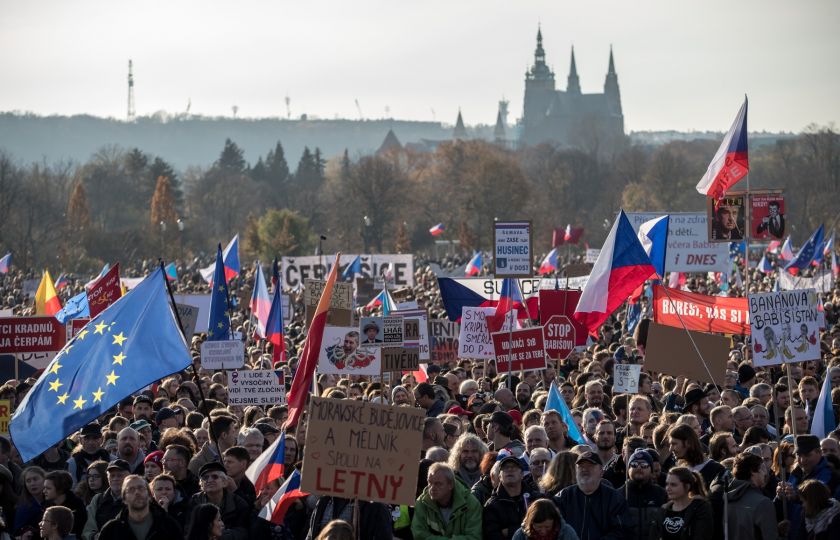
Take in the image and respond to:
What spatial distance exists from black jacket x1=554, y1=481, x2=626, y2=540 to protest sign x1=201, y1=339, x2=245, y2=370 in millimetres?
9828

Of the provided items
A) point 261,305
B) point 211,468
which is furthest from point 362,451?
point 261,305

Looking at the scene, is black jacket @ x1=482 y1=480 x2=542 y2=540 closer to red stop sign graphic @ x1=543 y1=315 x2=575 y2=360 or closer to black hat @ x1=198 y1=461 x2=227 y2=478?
black hat @ x1=198 y1=461 x2=227 y2=478

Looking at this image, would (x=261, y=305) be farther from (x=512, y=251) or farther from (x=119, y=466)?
(x=119, y=466)

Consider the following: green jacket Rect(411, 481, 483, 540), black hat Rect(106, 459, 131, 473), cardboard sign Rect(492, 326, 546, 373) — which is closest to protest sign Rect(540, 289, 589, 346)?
cardboard sign Rect(492, 326, 546, 373)

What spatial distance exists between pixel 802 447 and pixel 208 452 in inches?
161

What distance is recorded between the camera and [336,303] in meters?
19.6

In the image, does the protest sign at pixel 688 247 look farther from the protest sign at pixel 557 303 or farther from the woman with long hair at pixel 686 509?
the woman with long hair at pixel 686 509

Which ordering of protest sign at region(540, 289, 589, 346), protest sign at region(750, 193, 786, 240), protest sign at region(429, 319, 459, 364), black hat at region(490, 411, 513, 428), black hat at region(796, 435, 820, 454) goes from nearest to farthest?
1. black hat at region(796, 435, 820, 454)
2. black hat at region(490, 411, 513, 428)
3. protest sign at region(540, 289, 589, 346)
4. protest sign at region(750, 193, 786, 240)
5. protest sign at region(429, 319, 459, 364)

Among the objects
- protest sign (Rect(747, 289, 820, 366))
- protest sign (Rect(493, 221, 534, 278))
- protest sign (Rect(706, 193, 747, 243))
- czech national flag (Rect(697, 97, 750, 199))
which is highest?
czech national flag (Rect(697, 97, 750, 199))

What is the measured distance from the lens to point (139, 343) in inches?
403

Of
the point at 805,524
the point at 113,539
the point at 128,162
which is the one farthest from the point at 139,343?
the point at 128,162

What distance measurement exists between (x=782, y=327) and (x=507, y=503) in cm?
415

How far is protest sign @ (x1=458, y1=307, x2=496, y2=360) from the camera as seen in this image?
18844 mm

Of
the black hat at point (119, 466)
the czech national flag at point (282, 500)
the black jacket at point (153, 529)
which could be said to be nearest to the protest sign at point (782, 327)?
the czech national flag at point (282, 500)
